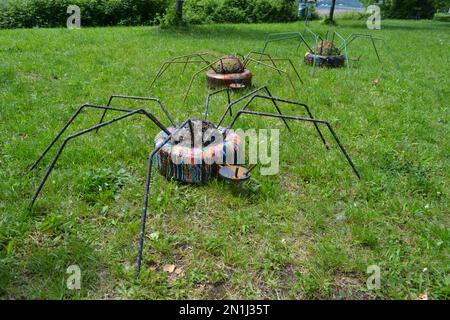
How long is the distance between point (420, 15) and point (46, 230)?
31.3 meters

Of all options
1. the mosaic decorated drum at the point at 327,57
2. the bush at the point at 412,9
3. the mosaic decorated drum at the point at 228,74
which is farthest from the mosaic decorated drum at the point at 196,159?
the bush at the point at 412,9

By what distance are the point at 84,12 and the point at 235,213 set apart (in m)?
16.7

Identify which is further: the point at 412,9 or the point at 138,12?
the point at 412,9

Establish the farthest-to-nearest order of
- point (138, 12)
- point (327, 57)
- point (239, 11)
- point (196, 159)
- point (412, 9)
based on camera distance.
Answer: point (412, 9)
point (239, 11)
point (138, 12)
point (327, 57)
point (196, 159)

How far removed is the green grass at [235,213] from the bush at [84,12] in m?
11.7

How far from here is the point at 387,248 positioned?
9.52 ft

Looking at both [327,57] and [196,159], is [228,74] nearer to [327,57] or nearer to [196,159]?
[327,57]

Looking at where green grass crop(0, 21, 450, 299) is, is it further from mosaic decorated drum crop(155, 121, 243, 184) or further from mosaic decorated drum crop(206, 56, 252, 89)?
mosaic decorated drum crop(206, 56, 252, 89)

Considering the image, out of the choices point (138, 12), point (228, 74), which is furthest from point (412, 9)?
point (228, 74)

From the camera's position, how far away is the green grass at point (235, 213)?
2.56 meters

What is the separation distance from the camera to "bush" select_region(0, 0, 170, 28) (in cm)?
1559

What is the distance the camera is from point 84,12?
17000 mm

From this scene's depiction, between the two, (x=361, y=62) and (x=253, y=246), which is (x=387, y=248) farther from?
(x=361, y=62)

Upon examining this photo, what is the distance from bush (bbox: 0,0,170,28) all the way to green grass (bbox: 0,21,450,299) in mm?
11750
